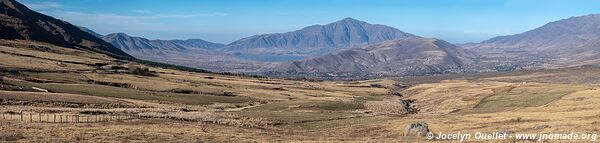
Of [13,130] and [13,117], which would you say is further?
[13,117]

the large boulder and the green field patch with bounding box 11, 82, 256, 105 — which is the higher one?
the large boulder

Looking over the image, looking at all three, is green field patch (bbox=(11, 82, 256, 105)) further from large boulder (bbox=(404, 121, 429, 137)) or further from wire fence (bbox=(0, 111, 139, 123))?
large boulder (bbox=(404, 121, 429, 137))

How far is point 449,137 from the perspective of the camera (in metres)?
53.2

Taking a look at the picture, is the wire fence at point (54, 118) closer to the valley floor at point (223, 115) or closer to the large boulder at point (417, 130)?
the valley floor at point (223, 115)

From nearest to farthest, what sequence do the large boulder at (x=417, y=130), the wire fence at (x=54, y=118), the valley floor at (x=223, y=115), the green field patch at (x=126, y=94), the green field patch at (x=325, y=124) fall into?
the valley floor at (x=223, y=115), the large boulder at (x=417, y=130), the wire fence at (x=54, y=118), the green field patch at (x=325, y=124), the green field patch at (x=126, y=94)

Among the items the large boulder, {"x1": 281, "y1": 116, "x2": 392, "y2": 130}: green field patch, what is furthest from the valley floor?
the large boulder

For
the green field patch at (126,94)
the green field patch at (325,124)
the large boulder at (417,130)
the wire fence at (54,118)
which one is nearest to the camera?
the large boulder at (417,130)

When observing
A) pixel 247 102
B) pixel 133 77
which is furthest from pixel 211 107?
pixel 133 77

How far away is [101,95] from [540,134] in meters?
81.8

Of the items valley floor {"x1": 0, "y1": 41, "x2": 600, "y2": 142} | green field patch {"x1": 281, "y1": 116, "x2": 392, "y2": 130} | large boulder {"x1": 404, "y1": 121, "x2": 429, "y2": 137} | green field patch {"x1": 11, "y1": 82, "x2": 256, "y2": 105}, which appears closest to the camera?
valley floor {"x1": 0, "y1": 41, "x2": 600, "y2": 142}

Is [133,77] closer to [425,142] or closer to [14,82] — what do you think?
[14,82]

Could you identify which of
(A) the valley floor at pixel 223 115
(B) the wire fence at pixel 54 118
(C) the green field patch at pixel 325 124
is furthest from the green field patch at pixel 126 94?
(C) the green field patch at pixel 325 124

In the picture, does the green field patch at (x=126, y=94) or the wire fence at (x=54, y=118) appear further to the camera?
the green field patch at (x=126, y=94)

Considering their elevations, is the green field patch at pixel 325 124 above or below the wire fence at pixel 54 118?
below
